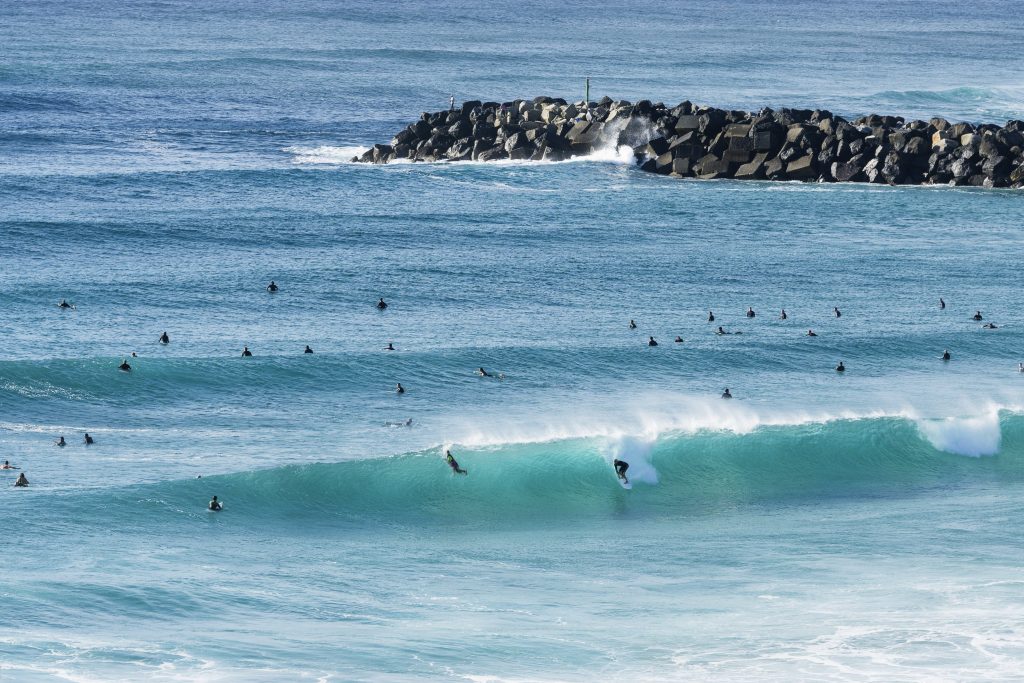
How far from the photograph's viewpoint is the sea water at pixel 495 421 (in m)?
29.2

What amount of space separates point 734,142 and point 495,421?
3590cm

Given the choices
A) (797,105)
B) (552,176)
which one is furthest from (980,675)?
(797,105)

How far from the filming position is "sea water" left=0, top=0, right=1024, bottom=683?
29188mm

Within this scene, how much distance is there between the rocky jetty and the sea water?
1.89 m

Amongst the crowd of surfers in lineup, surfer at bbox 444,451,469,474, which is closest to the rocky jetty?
the crowd of surfers in lineup

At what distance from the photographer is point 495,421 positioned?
41.2m

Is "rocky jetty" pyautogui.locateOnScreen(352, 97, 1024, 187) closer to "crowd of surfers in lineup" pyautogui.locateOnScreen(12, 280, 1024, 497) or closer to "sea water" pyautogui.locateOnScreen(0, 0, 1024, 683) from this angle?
"sea water" pyautogui.locateOnScreen(0, 0, 1024, 683)

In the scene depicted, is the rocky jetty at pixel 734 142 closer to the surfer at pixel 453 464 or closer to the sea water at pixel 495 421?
the sea water at pixel 495 421

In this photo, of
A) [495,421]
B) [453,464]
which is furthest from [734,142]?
[453,464]

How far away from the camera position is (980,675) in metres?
27.0

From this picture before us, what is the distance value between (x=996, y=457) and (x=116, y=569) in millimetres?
21842

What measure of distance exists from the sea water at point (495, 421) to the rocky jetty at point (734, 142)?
1.89 m

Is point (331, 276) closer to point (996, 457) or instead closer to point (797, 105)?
point (996, 457)

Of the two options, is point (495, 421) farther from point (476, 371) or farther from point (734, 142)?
point (734, 142)
